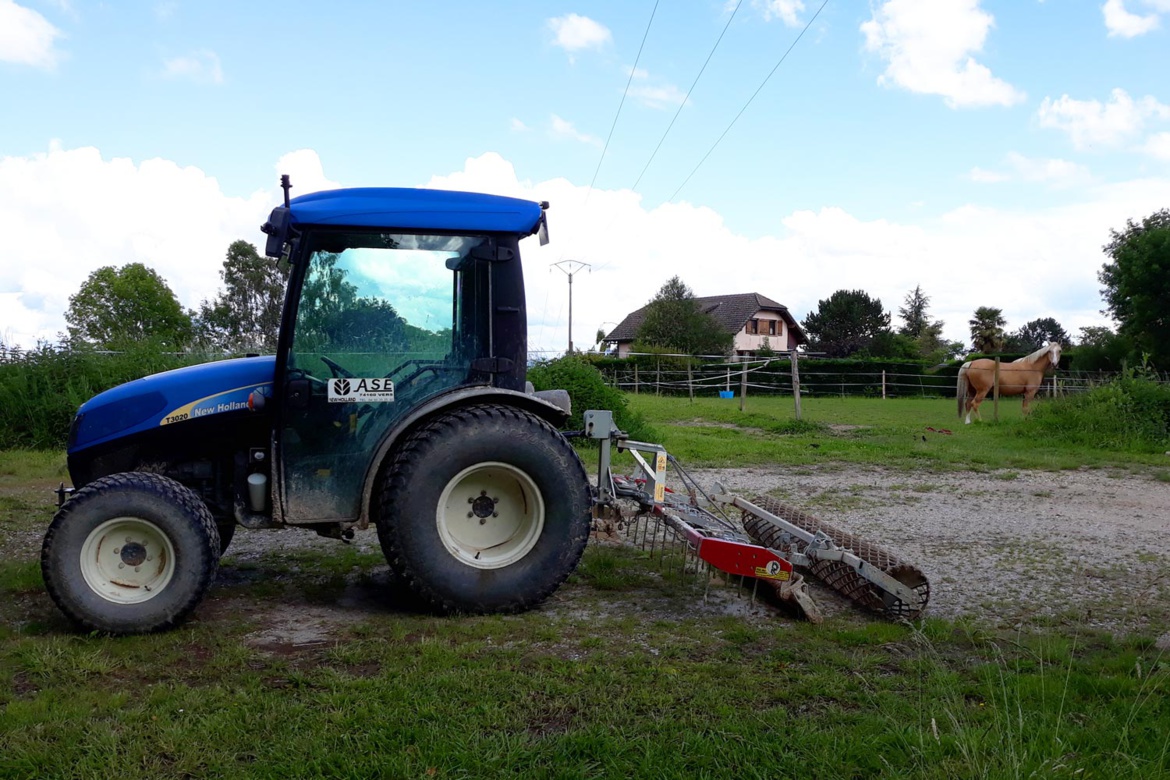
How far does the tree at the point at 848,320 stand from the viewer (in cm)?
6638

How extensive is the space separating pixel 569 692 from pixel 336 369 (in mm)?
2200

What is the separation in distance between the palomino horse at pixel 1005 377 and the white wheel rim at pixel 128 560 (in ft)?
72.9

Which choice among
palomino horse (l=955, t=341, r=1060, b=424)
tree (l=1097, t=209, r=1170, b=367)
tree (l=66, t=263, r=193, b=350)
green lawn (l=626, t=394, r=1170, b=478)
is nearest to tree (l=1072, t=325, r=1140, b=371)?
tree (l=1097, t=209, r=1170, b=367)

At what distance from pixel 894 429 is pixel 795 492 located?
31.8 ft

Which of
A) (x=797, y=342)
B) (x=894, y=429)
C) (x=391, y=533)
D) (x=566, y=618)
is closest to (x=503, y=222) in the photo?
(x=391, y=533)

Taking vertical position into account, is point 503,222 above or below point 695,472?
above

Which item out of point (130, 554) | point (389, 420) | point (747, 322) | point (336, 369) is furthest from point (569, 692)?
point (747, 322)

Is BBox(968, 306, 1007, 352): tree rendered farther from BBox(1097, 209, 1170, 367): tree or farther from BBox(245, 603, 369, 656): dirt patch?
BBox(245, 603, 369, 656): dirt patch

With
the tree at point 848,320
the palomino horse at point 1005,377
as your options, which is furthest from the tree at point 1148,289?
the tree at point 848,320

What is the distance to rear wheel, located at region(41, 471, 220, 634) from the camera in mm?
4301

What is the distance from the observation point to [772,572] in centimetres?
487

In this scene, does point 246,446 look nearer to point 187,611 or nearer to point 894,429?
point 187,611

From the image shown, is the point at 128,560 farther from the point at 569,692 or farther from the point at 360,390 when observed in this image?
the point at 569,692

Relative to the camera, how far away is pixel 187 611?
4.44 m
